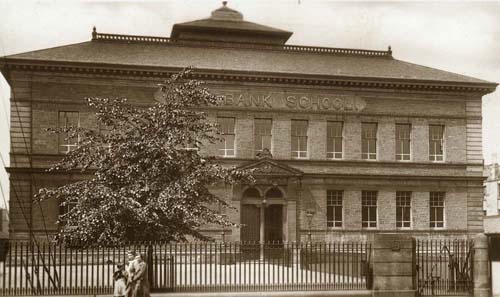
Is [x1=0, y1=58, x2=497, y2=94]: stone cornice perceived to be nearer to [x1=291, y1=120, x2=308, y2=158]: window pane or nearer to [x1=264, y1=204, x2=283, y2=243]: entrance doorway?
[x1=291, y1=120, x2=308, y2=158]: window pane

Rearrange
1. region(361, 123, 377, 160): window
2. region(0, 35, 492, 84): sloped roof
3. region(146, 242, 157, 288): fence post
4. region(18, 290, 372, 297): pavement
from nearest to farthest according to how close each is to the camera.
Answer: region(18, 290, 372, 297): pavement
region(146, 242, 157, 288): fence post
region(0, 35, 492, 84): sloped roof
region(361, 123, 377, 160): window

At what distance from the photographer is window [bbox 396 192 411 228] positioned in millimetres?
35969

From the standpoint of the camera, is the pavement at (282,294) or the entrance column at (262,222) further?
the entrance column at (262,222)

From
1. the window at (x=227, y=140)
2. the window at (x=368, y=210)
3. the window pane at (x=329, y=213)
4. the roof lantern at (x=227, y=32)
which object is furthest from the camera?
the roof lantern at (x=227, y=32)

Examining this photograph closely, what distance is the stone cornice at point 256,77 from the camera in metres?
32.2

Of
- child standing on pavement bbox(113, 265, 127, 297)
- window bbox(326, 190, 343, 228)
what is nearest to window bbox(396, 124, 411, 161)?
window bbox(326, 190, 343, 228)

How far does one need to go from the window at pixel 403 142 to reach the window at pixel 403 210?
6.32 ft

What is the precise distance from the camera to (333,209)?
1382 inches

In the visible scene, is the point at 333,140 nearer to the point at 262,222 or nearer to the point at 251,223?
the point at 262,222

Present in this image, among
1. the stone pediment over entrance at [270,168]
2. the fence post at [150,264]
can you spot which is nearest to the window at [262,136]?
the stone pediment over entrance at [270,168]

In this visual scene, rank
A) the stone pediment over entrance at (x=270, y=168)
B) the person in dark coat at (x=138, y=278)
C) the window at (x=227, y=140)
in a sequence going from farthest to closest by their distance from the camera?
the window at (x=227, y=140) < the stone pediment over entrance at (x=270, y=168) < the person in dark coat at (x=138, y=278)

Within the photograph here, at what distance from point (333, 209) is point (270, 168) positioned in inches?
157

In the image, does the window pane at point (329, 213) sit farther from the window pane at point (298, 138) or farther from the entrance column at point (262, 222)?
the entrance column at point (262, 222)

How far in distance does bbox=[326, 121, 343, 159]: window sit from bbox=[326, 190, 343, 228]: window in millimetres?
1933
